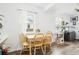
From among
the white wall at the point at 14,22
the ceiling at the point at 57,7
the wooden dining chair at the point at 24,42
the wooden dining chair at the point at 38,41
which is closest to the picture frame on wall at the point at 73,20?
the ceiling at the point at 57,7

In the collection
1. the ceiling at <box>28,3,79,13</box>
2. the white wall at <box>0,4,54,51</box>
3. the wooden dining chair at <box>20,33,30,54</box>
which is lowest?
the wooden dining chair at <box>20,33,30,54</box>

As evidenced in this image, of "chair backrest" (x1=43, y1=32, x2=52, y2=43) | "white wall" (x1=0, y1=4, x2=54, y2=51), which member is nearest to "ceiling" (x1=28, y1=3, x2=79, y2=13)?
"white wall" (x1=0, y1=4, x2=54, y2=51)

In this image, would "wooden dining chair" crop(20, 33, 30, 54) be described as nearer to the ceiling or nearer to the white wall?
the white wall

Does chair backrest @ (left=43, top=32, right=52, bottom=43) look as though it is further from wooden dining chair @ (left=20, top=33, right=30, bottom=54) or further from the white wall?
wooden dining chair @ (left=20, top=33, right=30, bottom=54)

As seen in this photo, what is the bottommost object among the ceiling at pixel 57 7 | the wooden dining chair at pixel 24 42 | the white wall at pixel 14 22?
the wooden dining chair at pixel 24 42

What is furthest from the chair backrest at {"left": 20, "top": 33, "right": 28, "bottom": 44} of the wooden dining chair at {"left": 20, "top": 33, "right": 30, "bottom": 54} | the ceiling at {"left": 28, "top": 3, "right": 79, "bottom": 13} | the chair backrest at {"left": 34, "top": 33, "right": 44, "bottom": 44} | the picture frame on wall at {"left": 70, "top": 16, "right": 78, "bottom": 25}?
the picture frame on wall at {"left": 70, "top": 16, "right": 78, "bottom": 25}

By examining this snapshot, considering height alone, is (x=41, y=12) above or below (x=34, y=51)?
above

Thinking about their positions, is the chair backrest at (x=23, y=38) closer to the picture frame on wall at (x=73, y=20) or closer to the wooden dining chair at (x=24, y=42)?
Answer: the wooden dining chair at (x=24, y=42)

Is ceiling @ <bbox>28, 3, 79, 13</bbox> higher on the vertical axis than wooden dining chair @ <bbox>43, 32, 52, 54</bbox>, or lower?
higher
